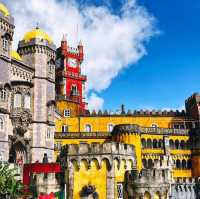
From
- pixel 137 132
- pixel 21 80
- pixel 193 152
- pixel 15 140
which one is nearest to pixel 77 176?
pixel 15 140

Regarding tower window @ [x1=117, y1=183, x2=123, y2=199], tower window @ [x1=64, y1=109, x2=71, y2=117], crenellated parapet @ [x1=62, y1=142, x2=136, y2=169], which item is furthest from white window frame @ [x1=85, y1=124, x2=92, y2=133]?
tower window @ [x1=117, y1=183, x2=123, y2=199]

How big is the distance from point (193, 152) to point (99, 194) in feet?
132

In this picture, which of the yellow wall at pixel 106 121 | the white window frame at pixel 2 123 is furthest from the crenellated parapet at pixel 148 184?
the yellow wall at pixel 106 121

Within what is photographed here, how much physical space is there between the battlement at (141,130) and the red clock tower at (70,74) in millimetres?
23257

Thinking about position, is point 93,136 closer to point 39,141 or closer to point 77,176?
point 39,141

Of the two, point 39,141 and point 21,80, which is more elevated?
point 21,80

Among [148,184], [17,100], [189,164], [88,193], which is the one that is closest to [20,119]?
[17,100]

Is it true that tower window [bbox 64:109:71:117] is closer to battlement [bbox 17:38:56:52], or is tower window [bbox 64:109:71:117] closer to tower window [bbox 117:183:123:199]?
battlement [bbox 17:38:56:52]

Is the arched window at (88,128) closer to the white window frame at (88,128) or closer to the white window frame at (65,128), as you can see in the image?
the white window frame at (88,128)

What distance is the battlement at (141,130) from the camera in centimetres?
7162

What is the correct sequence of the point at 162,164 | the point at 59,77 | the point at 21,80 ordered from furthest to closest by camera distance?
the point at 59,77 → the point at 21,80 → the point at 162,164

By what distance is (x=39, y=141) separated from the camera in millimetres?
63156

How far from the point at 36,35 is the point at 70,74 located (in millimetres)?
31311

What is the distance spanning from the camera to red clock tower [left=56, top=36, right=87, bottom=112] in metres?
96.8
